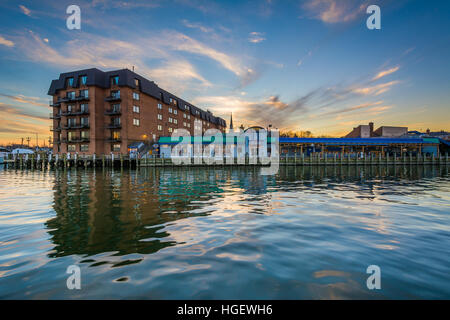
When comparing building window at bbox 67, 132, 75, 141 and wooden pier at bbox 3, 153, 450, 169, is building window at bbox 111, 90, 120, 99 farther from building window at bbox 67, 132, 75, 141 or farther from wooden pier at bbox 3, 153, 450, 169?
building window at bbox 67, 132, 75, 141

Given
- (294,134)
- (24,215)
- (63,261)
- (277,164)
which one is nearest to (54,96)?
(277,164)

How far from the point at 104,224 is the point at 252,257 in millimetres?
5343

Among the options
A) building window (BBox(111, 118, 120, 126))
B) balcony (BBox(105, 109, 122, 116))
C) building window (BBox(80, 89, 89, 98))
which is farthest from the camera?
building window (BBox(111, 118, 120, 126))

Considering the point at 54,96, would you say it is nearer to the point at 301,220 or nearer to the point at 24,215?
the point at 24,215

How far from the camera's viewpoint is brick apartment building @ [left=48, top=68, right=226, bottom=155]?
1964 inches

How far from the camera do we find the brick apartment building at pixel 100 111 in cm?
4988

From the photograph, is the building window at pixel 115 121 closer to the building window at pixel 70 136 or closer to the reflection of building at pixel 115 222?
the building window at pixel 70 136

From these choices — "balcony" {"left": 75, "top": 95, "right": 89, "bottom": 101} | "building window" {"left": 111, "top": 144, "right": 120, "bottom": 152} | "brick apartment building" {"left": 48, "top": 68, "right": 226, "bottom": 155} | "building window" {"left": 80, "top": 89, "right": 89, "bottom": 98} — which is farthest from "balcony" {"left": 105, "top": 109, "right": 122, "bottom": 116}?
"building window" {"left": 111, "top": 144, "right": 120, "bottom": 152}

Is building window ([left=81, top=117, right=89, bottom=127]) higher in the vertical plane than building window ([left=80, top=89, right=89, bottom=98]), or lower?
lower

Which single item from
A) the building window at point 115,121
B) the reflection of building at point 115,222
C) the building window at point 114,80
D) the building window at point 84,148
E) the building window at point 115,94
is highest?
the building window at point 114,80

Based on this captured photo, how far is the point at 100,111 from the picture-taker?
51406mm

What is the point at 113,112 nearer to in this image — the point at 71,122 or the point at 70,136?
the point at 71,122
